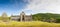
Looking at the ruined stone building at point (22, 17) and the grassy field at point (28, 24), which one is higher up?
the ruined stone building at point (22, 17)

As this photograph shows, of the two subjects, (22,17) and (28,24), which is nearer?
(28,24)

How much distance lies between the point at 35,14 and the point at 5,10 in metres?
1.11

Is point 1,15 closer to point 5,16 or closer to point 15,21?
point 5,16

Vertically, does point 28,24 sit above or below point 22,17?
below

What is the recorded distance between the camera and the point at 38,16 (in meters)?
6.39

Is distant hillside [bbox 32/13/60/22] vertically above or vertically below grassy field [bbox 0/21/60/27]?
above

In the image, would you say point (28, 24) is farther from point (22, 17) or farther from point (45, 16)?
point (45, 16)

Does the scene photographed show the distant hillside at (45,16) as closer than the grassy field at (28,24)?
No

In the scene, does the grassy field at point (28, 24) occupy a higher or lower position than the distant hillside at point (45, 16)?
lower

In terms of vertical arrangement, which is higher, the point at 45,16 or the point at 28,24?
the point at 45,16

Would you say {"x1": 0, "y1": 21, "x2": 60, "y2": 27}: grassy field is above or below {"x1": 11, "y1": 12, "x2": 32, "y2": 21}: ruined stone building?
below

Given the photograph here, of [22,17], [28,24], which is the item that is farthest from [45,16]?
[22,17]

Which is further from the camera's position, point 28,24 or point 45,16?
point 45,16

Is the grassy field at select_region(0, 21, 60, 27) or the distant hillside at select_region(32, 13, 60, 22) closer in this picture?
the grassy field at select_region(0, 21, 60, 27)
